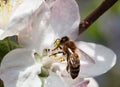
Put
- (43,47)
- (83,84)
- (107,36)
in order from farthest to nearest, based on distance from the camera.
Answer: (107,36) → (43,47) → (83,84)

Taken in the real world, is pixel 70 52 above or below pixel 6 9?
below

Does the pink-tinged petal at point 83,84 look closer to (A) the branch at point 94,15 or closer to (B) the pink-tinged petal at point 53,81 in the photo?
(B) the pink-tinged petal at point 53,81

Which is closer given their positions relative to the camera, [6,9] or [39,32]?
[39,32]

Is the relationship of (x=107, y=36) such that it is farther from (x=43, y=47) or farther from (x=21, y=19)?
(x=21, y=19)

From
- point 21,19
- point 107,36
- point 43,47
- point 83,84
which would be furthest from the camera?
point 107,36

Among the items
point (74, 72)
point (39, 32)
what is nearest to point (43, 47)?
point (39, 32)

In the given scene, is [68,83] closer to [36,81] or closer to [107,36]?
[36,81]

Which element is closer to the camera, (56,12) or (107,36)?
(56,12)

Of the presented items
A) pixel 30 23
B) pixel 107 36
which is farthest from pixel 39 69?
pixel 107 36
